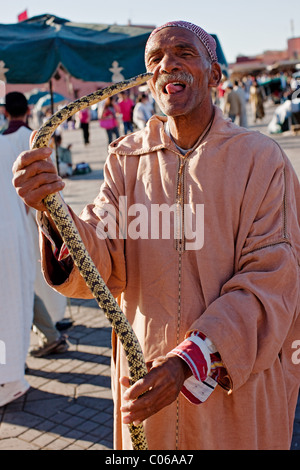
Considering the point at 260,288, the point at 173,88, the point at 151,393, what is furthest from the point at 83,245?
the point at 173,88

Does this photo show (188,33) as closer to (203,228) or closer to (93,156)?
(203,228)

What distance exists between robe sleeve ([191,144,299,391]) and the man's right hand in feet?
2.12

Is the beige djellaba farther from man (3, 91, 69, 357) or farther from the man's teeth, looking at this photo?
man (3, 91, 69, 357)

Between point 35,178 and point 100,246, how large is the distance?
0.49 m

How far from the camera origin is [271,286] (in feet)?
6.05

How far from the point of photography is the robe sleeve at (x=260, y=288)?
5.86ft

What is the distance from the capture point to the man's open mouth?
6.50 feet

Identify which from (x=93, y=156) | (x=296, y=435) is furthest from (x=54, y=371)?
(x=93, y=156)

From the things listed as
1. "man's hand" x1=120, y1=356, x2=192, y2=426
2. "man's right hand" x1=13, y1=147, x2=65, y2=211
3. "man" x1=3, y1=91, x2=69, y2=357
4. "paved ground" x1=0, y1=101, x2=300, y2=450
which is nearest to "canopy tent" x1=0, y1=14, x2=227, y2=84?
"man" x1=3, y1=91, x2=69, y2=357

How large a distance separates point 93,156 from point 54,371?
1464cm

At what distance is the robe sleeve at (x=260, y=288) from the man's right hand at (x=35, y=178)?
2.12 ft

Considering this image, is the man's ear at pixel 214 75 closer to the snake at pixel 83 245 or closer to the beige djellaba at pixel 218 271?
the beige djellaba at pixel 218 271

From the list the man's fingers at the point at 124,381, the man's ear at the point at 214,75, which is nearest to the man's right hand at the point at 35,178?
the man's fingers at the point at 124,381

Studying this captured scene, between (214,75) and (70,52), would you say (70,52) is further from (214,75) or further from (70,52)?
(214,75)
